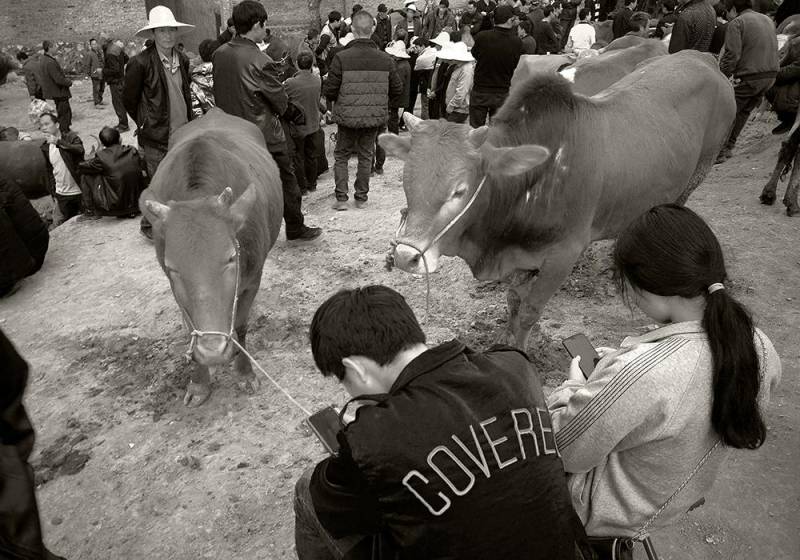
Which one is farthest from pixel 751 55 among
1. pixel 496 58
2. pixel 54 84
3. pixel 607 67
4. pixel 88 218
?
pixel 54 84

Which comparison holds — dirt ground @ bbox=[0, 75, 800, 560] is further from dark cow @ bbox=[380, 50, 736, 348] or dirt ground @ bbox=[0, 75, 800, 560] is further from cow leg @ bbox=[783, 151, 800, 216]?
dark cow @ bbox=[380, 50, 736, 348]

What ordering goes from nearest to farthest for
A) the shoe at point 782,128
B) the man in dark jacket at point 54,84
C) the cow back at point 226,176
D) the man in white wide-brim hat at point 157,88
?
the cow back at point 226,176 → the man in white wide-brim hat at point 157,88 → the shoe at point 782,128 → the man in dark jacket at point 54,84

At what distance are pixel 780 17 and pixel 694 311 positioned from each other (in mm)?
12488

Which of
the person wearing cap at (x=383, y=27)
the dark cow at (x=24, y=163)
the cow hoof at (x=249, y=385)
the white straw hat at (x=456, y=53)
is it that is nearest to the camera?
the cow hoof at (x=249, y=385)

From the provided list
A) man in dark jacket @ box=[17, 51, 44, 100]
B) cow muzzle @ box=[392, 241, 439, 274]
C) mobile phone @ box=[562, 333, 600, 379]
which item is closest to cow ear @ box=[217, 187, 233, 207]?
cow muzzle @ box=[392, 241, 439, 274]

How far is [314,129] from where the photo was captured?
25.4ft

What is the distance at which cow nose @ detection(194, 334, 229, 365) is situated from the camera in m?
3.26

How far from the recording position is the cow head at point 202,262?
325cm

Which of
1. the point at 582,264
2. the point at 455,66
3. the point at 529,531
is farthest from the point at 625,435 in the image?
the point at 455,66

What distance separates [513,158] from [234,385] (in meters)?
2.69

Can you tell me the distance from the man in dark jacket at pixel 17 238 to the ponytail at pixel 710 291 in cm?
603

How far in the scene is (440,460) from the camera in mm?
1546

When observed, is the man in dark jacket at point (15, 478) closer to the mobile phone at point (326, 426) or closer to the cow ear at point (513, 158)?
the mobile phone at point (326, 426)

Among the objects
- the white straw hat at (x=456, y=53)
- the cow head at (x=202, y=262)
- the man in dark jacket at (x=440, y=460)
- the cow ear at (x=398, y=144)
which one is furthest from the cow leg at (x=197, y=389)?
the white straw hat at (x=456, y=53)
